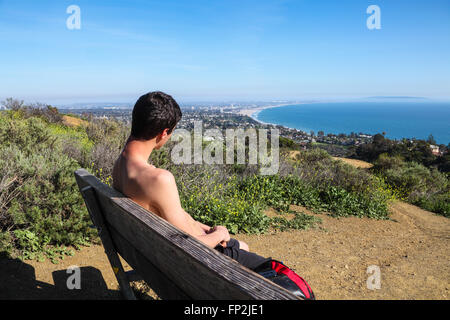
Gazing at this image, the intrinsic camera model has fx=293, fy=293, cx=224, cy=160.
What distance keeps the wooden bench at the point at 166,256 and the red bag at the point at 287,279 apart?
0.56m

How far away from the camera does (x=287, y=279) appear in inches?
59.1

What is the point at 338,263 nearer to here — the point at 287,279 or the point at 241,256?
the point at 241,256

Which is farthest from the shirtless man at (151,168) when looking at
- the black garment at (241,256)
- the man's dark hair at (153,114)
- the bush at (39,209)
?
the bush at (39,209)

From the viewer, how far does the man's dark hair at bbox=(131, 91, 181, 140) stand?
1553 mm

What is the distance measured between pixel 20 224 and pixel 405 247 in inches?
225

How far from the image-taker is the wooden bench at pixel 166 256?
838 mm

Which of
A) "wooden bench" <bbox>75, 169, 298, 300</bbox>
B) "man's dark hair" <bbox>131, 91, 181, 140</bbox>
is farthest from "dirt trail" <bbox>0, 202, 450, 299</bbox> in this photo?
"man's dark hair" <bbox>131, 91, 181, 140</bbox>

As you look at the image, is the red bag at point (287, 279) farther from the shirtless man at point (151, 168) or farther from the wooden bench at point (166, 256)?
the wooden bench at point (166, 256)

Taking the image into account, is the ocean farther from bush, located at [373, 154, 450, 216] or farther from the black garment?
the black garment

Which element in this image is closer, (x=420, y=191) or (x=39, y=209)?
(x=39, y=209)

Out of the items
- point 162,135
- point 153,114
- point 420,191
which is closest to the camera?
point 153,114

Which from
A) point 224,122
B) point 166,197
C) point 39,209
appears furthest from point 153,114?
point 224,122

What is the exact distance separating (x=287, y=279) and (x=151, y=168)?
90cm

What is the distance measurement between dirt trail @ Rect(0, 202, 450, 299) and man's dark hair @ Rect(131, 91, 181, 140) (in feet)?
6.30
